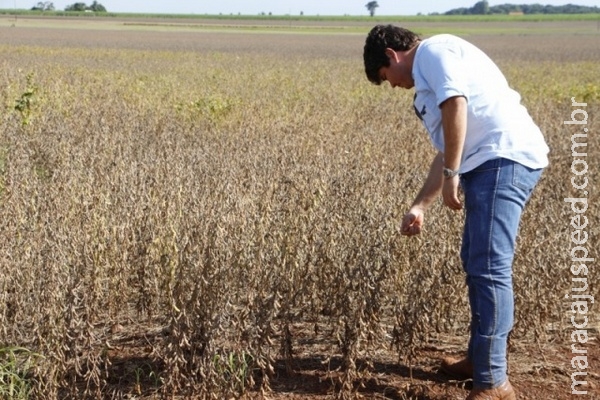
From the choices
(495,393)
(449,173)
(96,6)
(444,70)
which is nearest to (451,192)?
(449,173)

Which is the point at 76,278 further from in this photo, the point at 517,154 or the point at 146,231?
the point at 517,154

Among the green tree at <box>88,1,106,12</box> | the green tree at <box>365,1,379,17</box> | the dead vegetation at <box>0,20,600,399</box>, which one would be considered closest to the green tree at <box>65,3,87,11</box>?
the green tree at <box>88,1,106,12</box>

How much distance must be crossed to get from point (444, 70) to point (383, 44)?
1.12ft

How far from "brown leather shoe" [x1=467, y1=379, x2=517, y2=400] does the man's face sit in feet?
4.22

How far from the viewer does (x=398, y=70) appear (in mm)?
3287

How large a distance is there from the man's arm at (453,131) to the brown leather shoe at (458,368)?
2.81 ft

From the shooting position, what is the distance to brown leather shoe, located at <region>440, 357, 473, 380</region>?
3547mm

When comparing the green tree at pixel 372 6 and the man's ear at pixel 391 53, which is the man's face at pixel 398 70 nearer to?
the man's ear at pixel 391 53

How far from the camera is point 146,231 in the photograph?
168 inches

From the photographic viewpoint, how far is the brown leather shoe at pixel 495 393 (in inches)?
126

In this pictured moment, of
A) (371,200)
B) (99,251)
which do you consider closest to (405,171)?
(371,200)

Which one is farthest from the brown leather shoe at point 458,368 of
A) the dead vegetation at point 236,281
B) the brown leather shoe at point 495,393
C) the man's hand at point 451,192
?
the man's hand at point 451,192

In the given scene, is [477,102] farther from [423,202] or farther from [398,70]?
[423,202]

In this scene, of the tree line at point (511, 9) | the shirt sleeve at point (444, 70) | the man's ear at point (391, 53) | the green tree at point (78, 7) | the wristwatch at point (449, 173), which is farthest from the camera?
the tree line at point (511, 9)
